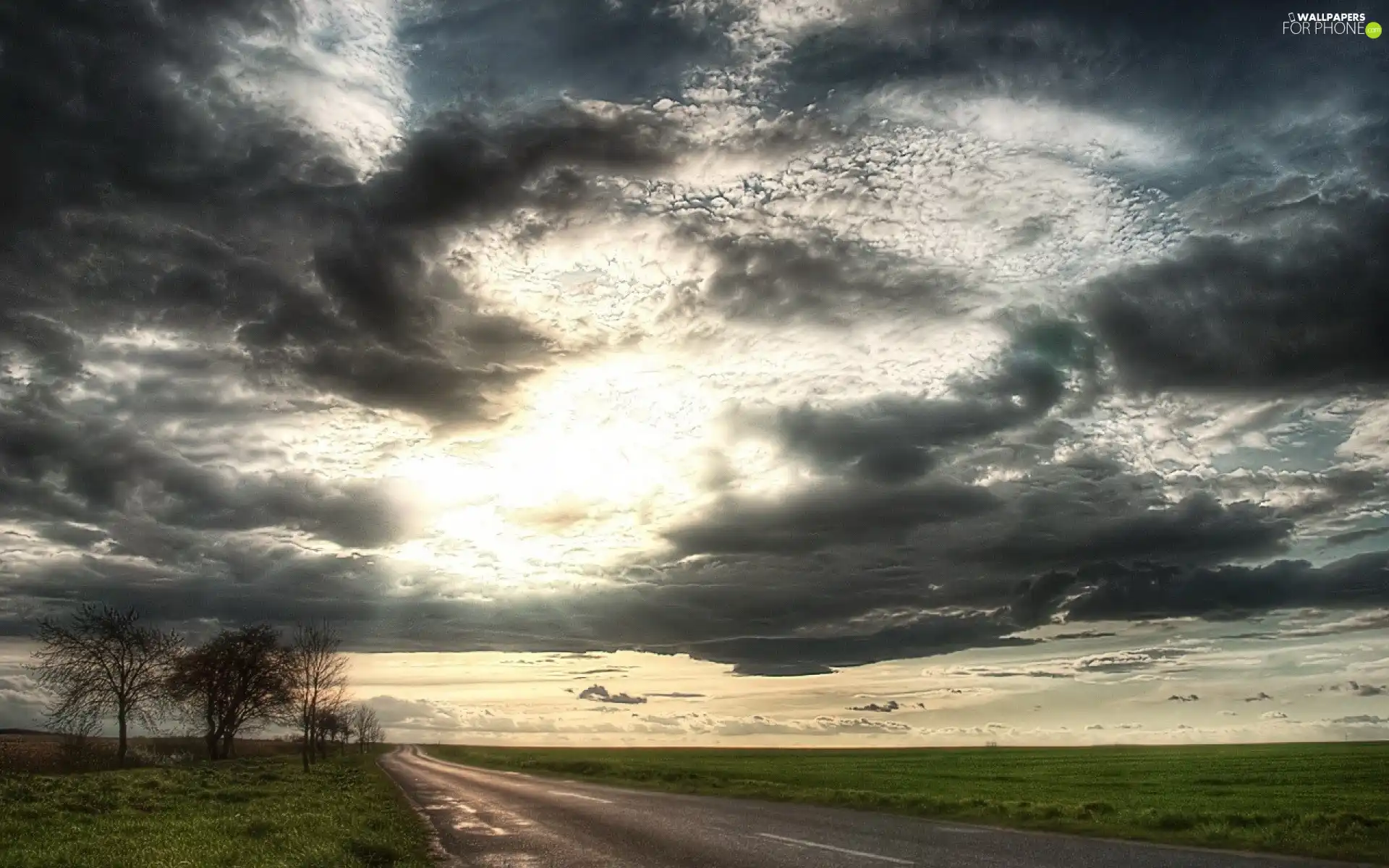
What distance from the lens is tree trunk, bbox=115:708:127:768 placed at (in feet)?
231

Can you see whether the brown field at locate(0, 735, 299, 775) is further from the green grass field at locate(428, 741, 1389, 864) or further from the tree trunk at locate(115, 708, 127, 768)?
the green grass field at locate(428, 741, 1389, 864)

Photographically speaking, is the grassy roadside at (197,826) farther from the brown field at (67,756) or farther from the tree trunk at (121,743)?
the tree trunk at (121,743)

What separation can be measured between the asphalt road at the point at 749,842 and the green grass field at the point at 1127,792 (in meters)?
2.05

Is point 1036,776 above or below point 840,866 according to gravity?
below

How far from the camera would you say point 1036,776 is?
246ft

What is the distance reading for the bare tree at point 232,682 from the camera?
87875 millimetres

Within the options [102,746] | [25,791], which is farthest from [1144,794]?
[102,746]

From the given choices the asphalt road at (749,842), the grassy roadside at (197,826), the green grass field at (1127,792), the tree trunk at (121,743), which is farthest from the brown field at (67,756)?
the asphalt road at (749,842)

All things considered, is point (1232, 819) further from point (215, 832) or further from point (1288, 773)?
point (1288, 773)

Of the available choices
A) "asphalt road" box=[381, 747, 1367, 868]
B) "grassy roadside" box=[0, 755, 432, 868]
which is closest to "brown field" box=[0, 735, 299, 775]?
"grassy roadside" box=[0, 755, 432, 868]

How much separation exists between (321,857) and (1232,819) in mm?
19324

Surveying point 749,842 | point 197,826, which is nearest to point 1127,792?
point 749,842

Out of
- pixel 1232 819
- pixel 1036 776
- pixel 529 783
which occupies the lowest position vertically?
pixel 1036 776

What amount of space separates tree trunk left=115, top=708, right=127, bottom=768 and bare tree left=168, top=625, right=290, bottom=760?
8.19m
